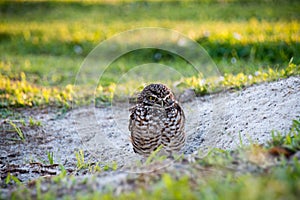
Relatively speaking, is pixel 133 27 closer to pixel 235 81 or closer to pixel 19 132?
pixel 235 81

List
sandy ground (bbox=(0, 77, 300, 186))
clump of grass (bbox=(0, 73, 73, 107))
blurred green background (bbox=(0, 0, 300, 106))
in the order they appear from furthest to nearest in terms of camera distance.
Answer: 1. blurred green background (bbox=(0, 0, 300, 106))
2. clump of grass (bbox=(0, 73, 73, 107))
3. sandy ground (bbox=(0, 77, 300, 186))

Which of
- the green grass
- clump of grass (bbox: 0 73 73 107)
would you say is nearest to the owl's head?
clump of grass (bbox: 0 73 73 107)

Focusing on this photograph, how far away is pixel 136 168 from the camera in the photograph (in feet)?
9.92

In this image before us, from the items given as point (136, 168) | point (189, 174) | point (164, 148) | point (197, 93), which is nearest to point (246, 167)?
point (189, 174)

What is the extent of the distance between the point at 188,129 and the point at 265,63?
301cm

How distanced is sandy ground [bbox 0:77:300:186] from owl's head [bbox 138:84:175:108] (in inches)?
23.5

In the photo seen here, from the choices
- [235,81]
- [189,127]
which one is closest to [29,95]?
[189,127]

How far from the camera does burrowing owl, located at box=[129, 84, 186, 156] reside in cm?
387

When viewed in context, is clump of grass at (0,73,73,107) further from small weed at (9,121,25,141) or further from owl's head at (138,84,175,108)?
owl's head at (138,84,175,108)

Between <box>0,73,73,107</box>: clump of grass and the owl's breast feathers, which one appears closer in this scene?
the owl's breast feathers

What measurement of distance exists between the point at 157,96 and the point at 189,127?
3.94 feet

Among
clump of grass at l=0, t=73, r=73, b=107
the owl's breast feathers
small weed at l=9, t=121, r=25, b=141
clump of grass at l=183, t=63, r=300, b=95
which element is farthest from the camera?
clump of grass at l=0, t=73, r=73, b=107

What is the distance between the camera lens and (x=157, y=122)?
3.88 m

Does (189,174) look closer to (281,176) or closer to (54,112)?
(281,176)
